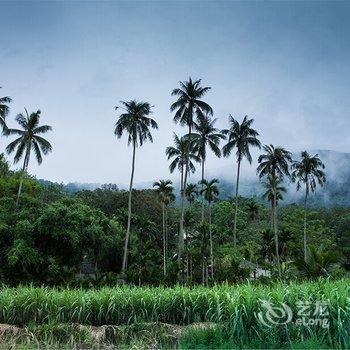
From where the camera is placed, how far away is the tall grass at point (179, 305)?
10039mm

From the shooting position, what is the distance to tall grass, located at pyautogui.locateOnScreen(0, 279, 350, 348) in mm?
10039

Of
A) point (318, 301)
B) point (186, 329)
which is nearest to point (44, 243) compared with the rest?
point (186, 329)

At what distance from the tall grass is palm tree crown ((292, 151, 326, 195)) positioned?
161 ft

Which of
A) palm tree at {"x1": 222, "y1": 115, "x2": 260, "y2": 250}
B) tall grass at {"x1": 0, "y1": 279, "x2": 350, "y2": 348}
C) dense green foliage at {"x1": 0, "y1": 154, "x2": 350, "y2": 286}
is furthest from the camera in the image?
palm tree at {"x1": 222, "y1": 115, "x2": 260, "y2": 250}

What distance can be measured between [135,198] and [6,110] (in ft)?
110

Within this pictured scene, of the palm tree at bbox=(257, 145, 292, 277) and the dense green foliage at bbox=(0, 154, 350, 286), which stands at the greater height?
the palm tree at bbox=(257, 145, 292, 277)

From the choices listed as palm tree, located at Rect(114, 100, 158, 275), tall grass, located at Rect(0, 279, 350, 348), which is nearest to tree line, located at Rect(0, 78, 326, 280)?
palm tree, located at Rect(114, 100, 158, 275)

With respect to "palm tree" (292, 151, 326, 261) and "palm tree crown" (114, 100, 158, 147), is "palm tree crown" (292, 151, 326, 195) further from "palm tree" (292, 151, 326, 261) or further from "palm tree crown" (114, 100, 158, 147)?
"palm tree crown" (114, 100, 158, 147)

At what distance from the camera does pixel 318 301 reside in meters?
9.86

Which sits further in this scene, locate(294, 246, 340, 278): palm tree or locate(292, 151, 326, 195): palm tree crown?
locate(292, 151, 326, 195): palm tree crown

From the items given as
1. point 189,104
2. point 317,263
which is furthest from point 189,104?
point 317,263

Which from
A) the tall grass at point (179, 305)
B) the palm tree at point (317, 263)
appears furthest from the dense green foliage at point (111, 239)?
the tall grass at point (179, 305)

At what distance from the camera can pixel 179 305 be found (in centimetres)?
1332

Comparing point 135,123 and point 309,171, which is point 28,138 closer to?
point 135,123
